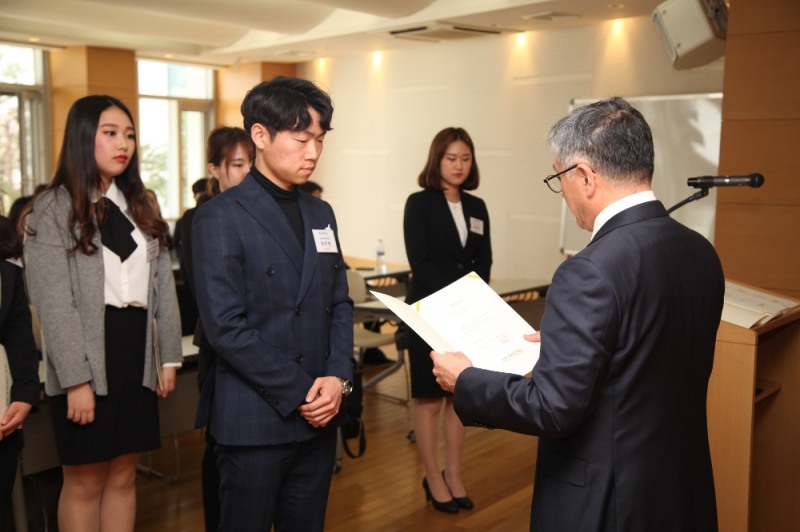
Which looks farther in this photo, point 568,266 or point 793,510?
point 793,510

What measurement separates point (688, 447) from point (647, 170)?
0.60m

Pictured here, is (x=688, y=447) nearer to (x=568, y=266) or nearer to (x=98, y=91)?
(x=568, y=266)

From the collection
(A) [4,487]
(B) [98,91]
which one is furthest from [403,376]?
(B) [98,91]

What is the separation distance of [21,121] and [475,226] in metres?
9.42

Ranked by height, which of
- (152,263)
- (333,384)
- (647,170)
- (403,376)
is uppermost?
(647,170)

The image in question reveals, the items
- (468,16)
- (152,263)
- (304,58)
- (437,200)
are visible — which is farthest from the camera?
(304,58)

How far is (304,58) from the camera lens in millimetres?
12422

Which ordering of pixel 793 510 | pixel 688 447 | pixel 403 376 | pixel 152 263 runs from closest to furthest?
pixel 688 447, pixel 152 263, pixel 793 510, pixel 403 376

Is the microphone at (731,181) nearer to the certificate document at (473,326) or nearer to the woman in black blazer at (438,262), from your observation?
the certificate document at (473,326)

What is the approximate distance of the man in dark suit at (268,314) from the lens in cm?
209

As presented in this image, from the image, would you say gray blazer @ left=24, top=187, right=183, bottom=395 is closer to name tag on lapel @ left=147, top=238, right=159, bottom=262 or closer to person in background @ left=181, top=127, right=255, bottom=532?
name tag on lapel @ left=147, top=238, right=159, bottom=262

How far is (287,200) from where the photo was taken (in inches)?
88.9

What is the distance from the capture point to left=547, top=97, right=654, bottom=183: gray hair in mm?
1576

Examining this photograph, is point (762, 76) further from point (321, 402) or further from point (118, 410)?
point (118, 410)
